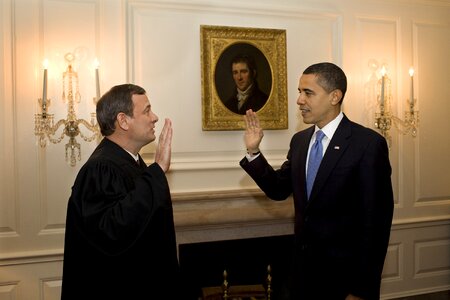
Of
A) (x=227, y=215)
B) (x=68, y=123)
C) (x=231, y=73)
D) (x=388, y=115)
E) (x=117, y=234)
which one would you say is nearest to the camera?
(x=117, y=234)

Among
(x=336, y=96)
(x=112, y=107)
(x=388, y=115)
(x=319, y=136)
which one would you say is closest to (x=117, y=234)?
(x=112, y=107)

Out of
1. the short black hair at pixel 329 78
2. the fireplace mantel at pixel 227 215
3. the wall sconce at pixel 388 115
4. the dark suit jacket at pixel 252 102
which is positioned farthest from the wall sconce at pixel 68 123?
the wall sconce at pixel 388 115

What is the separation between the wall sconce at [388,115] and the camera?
3.64 m

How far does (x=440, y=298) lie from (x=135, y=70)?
345 cm

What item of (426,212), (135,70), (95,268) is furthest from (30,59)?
(426,212)

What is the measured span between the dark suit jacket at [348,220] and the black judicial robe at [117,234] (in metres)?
0.76

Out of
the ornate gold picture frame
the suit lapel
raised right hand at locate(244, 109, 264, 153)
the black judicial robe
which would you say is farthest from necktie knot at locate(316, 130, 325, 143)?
the ornate gold picture frame

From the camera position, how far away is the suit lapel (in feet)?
7.09

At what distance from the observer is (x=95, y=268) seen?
1.78m

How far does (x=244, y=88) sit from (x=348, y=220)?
162 cm

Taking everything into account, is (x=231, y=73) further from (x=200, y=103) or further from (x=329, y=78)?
(x=329, y=78)

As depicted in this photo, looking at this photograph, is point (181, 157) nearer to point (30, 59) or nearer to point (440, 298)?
point (30, 59)

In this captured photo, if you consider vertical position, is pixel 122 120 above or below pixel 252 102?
below

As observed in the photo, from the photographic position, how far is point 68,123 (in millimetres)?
2959
